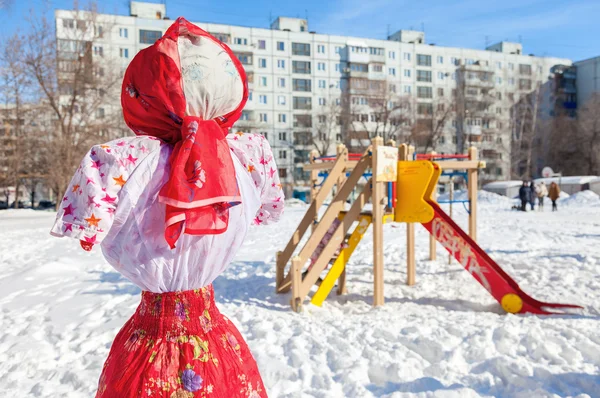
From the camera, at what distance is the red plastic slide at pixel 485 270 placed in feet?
17.7

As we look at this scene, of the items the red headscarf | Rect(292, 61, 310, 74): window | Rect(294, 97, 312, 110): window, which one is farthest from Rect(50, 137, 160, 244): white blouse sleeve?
Rect(292, 61, 310, 74): window

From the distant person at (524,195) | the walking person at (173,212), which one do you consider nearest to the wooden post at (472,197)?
the walking person at (173,212)

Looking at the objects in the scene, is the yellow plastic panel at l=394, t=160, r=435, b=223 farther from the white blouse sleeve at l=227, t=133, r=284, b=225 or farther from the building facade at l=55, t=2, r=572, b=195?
the building facade at l=55, t=2, r=572, b=195

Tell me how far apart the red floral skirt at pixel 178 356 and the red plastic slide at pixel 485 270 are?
4490 mm

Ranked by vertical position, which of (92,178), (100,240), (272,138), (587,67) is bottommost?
(100,240)

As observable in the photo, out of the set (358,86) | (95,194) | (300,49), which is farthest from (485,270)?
(300,49)

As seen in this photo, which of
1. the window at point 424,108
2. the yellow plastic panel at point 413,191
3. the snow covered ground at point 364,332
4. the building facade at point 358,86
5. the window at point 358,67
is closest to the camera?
the snow covered ground at point 364,332

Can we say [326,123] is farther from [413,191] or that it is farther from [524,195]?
[413,191]

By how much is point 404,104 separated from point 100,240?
48.3m

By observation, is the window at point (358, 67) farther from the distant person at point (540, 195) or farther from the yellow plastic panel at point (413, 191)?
the yellow plastic panel at point (413, 191)

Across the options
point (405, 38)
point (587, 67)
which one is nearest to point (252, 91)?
point (405, 38)

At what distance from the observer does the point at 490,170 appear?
56.5m

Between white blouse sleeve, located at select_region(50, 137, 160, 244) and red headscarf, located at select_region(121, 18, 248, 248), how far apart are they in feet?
0.46

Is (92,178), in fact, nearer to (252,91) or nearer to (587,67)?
(252,91)
